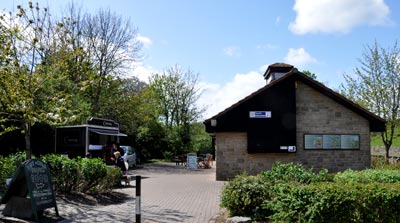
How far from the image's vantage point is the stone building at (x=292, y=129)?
20.9m

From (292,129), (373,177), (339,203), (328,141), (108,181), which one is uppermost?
(292,129)

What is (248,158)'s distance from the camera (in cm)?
2102

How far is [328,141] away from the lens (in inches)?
845

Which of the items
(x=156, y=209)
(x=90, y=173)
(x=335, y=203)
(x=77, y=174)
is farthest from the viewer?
(x=90, y=173)

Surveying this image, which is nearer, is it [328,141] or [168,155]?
[328,141]

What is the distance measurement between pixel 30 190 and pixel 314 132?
50.2 ft

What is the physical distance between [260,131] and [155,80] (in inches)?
1201

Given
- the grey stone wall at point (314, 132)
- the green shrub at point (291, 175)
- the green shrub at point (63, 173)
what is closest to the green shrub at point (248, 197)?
the green shrub at point (291, 175)

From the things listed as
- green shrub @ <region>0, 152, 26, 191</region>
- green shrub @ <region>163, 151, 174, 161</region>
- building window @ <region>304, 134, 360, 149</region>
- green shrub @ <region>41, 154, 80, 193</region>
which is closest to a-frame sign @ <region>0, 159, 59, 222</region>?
green shrub @ <region>41, 154, 80, 193</region>

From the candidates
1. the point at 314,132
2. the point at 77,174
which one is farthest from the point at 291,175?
the point at 314,132

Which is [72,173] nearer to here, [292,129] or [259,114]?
[259,114]

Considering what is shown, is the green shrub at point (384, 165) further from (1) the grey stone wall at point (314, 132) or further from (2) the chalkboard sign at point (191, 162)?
(2) the chalkboard sign at point (191, 162)

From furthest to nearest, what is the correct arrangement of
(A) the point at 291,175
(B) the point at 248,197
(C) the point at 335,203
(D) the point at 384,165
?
(D) the point at 384,165
(A) the point at 291,175
(B) the point at 248,197
(C) the point at 335,203

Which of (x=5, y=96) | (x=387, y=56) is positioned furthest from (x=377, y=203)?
(x=387, y=56)
